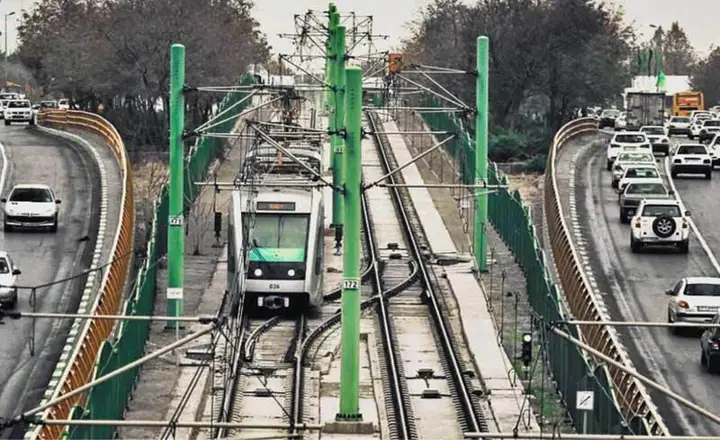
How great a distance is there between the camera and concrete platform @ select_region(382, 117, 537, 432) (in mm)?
A: 37938

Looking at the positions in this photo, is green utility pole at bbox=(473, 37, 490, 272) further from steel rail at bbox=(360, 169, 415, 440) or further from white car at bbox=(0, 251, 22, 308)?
white car at bbox=(0, 251, 22, 308)

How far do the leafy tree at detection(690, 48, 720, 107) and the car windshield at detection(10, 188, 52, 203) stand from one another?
116028 mm

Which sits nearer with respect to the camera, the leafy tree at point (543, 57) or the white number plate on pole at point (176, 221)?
the white number plate on pole at point (176, 221)

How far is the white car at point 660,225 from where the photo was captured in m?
58.2

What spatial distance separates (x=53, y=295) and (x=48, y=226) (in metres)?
11.6

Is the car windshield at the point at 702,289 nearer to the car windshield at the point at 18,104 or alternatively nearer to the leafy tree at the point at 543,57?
the leafy tree at the point at 543,57

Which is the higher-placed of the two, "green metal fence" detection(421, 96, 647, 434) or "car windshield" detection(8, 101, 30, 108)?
"car windshield" detection(8, 101, 30, 108)

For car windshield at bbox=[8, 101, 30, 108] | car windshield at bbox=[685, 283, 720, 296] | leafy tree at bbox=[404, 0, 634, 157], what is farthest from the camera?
leafy tree at bbox=[404, 0, 634, 157]

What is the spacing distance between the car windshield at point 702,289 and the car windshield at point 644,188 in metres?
21.8

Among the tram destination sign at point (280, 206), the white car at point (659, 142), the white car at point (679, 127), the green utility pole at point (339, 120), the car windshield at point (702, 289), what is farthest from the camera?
the white car at point (679, 127)

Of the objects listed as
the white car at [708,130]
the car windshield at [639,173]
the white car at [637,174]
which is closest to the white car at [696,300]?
the white car at [637,174]

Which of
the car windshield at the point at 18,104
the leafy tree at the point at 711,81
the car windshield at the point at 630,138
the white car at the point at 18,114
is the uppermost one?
the leafy tree at the point at 711,81

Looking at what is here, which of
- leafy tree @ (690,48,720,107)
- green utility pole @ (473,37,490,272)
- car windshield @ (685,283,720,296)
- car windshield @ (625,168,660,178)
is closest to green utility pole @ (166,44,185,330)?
green utility pole @ (473,37,490,272)

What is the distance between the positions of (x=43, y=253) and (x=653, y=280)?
18290 millimetres
